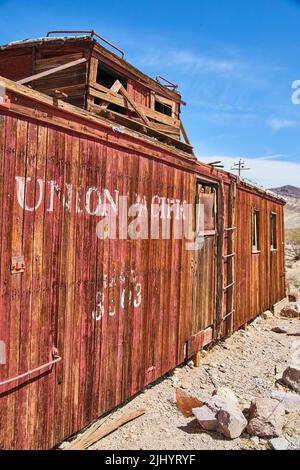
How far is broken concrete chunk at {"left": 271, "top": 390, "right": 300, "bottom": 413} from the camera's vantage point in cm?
524

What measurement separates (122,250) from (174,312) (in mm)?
1850

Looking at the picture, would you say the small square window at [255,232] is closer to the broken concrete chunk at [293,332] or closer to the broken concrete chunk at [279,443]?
the broken concrete chunk at [293,332]

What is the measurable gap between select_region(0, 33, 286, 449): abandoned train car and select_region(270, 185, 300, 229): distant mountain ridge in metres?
53.2

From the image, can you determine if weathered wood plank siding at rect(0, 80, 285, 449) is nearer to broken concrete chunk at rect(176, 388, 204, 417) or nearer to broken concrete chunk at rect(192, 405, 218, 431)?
broken concrete chunk at rect(176, 388, 204, 417)

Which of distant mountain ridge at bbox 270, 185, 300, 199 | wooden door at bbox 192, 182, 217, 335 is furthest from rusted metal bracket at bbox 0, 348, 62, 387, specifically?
distant mountain ridge at bbox 270, 185, 300, 199

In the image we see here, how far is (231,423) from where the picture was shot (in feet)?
14.6

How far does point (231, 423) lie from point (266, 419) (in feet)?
1.45

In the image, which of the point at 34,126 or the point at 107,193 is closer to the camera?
the point at 34,126

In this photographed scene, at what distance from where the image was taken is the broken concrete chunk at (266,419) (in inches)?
177

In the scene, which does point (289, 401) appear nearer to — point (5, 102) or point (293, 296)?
point (5, 102)
